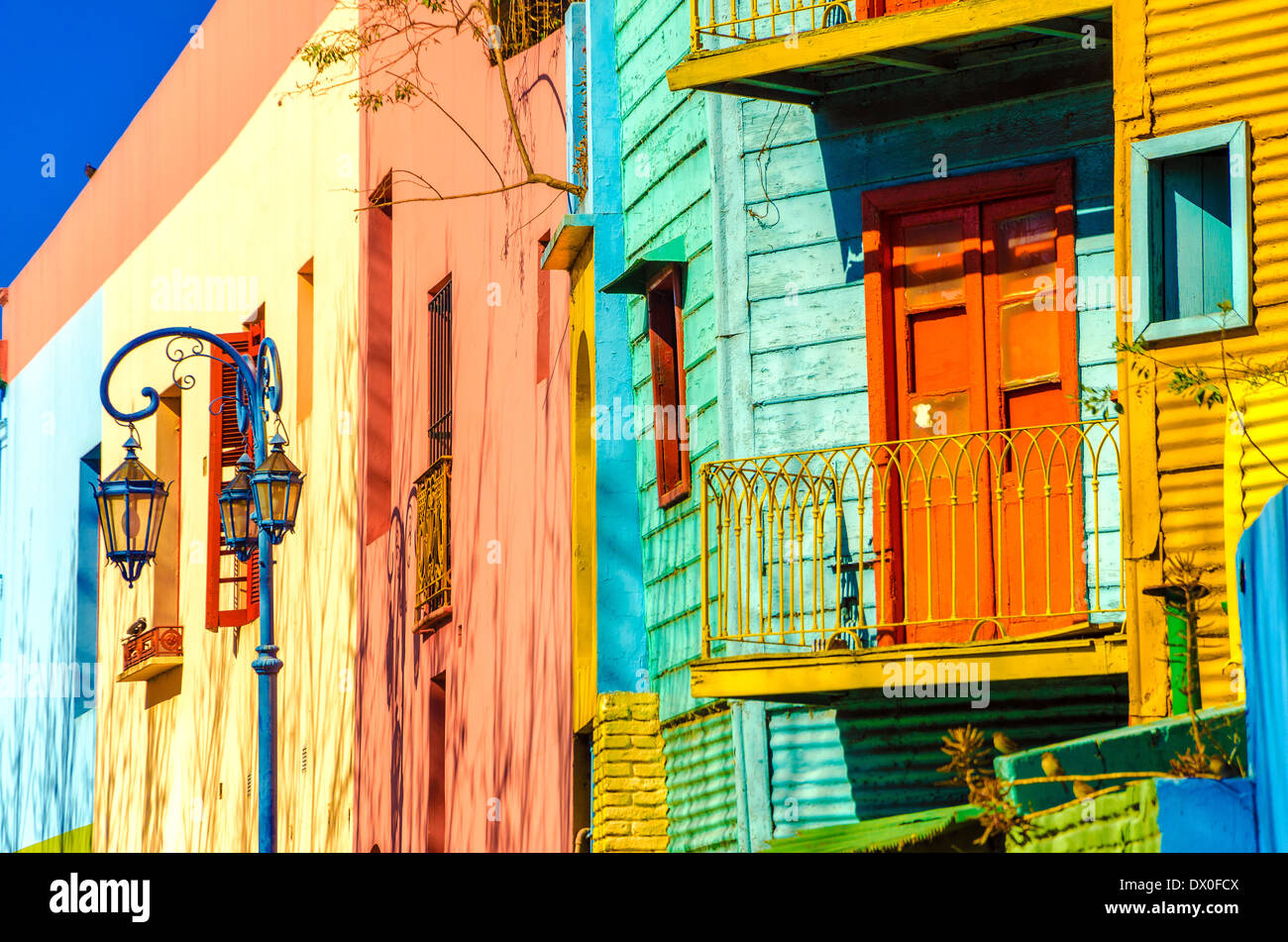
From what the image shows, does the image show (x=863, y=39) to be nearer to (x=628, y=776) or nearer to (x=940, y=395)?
(x=940, y=395)

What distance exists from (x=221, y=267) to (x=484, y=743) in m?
9.51

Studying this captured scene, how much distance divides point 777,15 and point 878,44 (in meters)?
0.86

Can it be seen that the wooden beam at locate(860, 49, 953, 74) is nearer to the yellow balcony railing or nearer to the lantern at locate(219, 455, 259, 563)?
the yellow balcony railing

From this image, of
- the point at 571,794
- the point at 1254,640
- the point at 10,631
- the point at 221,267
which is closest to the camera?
the point at 1254,640

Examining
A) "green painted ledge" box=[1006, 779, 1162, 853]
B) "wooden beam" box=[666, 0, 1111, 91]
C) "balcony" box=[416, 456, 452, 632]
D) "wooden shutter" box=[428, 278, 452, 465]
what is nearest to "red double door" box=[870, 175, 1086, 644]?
"wooden beam" box=[666, 0, 1111, 91]

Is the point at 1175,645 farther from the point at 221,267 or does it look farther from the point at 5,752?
the point at 5,752

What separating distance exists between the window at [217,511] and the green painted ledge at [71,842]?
21.0 feet

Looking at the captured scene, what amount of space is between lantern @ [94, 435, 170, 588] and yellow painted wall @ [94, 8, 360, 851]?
540cm

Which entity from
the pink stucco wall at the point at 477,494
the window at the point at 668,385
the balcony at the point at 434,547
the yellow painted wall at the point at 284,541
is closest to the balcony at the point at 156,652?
the yellow painted wall at the point at 284,541

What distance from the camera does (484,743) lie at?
16344mm

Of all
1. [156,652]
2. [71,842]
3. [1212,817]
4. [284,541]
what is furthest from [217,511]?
[1212,817]

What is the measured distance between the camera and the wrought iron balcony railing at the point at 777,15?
468 inches

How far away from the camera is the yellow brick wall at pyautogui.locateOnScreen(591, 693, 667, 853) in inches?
527
